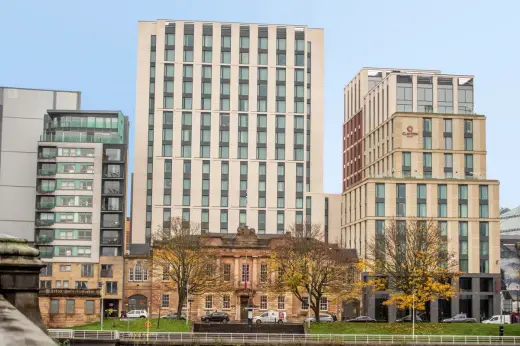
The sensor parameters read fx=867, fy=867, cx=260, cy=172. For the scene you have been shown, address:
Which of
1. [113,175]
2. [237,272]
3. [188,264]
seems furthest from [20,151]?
[188,264]

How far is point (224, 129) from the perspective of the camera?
470 feet

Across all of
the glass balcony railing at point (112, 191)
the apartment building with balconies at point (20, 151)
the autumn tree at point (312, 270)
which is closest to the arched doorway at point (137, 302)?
the glass balcony railing at point (112, 191)

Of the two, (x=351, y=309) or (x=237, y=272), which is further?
(x=351, y=309)

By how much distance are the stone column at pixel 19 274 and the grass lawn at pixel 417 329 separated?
76.5m

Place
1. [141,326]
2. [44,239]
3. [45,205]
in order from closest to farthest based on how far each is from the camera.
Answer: [141,326] → [44,239] → [45,205]

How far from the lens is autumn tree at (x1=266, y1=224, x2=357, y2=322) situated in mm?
95875

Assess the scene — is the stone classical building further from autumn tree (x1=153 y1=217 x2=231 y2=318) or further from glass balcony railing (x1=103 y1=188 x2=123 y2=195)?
glass balcony railing (x1=103 y1=188 x2=123 y2=195)

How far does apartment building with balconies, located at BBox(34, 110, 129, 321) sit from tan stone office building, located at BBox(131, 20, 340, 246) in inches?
824

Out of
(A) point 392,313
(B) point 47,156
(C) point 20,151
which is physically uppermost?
(C) point 20,151

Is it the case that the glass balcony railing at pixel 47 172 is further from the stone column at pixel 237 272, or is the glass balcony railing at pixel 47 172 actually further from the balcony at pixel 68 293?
the stone column at pixel 237 272

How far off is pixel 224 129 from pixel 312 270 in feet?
168

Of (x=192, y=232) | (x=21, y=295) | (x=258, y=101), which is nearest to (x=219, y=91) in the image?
(x=258, y=101)

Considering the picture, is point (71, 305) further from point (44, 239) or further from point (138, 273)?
point (44, 239)

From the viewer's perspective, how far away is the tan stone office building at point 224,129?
141250 mm
